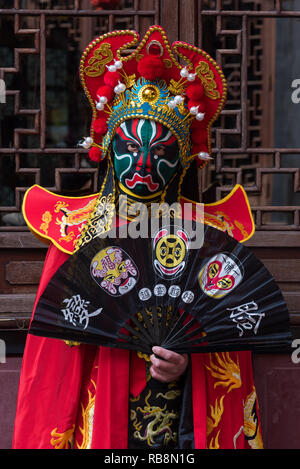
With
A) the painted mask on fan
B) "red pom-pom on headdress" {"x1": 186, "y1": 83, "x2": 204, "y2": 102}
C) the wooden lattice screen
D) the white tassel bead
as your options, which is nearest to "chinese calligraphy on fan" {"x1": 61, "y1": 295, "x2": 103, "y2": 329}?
the painted mask on fan

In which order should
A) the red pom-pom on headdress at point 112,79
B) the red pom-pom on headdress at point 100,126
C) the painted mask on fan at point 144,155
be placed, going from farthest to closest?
the red pom-pom on headdress at point 100,126, the red pom-pom on headdress at point 112,79, the painted mask on fan at point 144,155

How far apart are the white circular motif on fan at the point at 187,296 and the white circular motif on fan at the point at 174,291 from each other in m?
0.02

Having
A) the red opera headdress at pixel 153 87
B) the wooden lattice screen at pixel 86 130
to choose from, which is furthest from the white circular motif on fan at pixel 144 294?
the wooden lattice screen at pixel 86 130

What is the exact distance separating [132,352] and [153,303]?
28 centimetres

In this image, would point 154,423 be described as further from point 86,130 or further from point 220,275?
point 86,130

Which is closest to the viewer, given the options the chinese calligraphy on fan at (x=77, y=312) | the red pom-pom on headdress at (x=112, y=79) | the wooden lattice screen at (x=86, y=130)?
the chinese calligraphy on fan at (x=77, y=312)

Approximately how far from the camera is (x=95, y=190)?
3822 mm

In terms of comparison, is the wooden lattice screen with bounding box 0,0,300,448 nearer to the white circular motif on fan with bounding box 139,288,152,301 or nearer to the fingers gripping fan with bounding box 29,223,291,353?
the fingers gripping fan with bounding box 29,223,291,353

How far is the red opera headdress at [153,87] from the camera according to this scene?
2.78 metres

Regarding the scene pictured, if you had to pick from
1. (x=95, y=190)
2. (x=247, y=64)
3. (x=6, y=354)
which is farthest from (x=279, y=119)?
(x=6, y=354)

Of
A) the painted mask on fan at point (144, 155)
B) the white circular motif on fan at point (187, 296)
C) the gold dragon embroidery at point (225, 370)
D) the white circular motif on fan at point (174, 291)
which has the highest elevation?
the painted mask on fan at point (144, 155)

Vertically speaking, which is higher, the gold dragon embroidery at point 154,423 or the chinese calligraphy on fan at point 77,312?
the chinese calligraphy on fan at point 77,312

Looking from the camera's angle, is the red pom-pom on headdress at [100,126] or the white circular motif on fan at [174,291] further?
the red pom-pom on headdress at [100,126]

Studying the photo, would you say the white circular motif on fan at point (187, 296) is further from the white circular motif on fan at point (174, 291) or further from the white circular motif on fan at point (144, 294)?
the white circular motif on fan at point (144, 294)
